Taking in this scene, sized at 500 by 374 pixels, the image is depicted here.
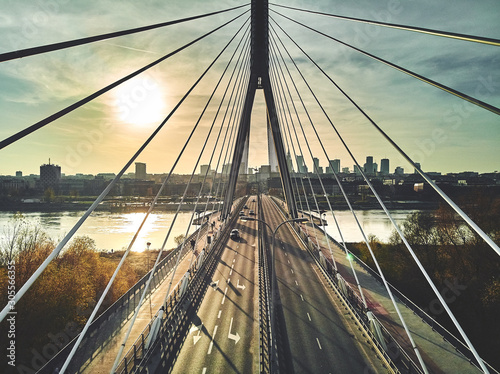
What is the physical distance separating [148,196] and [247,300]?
276 ft

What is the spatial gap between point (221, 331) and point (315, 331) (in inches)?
163

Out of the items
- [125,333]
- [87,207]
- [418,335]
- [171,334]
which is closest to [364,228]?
[418,335]

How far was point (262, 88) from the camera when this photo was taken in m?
27.3

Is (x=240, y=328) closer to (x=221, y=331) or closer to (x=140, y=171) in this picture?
(x=221, y=331)

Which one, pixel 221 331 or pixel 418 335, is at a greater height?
pixel 221 331

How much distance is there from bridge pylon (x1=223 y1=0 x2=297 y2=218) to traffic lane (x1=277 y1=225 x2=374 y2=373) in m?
13.6

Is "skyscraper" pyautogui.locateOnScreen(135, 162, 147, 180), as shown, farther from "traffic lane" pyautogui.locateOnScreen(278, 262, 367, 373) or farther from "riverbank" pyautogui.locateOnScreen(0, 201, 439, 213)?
"traffic lane" pyautogui.locateOnScreen(278, 262, 367, 373)

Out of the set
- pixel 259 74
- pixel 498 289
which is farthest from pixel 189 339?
pixel 259 74

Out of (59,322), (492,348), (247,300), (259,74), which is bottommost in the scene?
(492,348)

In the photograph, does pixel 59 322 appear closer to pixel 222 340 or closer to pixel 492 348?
pixel 222 340

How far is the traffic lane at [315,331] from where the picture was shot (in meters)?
10.1

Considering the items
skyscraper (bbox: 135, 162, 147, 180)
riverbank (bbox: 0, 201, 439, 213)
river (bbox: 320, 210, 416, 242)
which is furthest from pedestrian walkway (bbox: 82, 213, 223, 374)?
skyscraper (bbox: 135, 162, 147, 180)

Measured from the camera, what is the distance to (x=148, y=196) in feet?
304

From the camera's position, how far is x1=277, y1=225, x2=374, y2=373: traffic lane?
10125 mm
